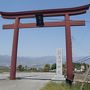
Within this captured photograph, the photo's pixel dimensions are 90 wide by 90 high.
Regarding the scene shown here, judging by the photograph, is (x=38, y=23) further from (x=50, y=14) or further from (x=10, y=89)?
(x=10, y=89)

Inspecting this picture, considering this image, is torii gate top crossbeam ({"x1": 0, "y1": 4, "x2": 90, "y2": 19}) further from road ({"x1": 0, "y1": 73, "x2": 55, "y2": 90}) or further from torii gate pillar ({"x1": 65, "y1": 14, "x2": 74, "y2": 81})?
road ({"x1": 0, "y1": 73, "x2": 55, "y2": 90})

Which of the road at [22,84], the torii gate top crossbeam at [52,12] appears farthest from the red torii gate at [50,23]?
the road at [22,84]

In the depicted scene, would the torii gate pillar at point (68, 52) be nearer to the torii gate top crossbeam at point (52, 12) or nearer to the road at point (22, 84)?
the torii gate top crossbeam at point (52, 12)

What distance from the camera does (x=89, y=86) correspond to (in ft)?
51.0

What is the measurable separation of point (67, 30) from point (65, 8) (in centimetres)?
154

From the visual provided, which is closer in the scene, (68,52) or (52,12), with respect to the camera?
(68,52)

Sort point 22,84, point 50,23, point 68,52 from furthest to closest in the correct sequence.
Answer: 1. point 50,23
2. point 68,52
3. point 22,84

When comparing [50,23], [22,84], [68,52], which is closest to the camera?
[22,84]

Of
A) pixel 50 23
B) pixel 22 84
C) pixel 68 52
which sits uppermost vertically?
pixel 50 23

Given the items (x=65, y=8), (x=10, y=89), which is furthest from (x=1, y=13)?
(x=10, y=89)

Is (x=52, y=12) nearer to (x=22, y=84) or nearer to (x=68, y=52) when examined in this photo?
(x=68, y=52)

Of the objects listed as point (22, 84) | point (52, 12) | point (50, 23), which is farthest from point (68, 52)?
point (22, 84)

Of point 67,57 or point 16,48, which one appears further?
point 16,48

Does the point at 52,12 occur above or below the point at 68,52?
above
